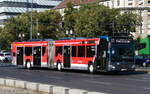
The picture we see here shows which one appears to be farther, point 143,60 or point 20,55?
point 143,60

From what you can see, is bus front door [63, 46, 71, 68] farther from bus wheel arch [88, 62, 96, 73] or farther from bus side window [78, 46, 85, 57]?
bus wheel arch [88, 62, 96, 73]

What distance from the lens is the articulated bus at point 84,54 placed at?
31.1 m

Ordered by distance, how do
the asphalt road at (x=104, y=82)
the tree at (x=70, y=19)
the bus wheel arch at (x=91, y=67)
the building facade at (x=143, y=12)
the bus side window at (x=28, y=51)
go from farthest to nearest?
the building facade at (x=143, y=12) < the tree at (x=70, y=19) < the bus side window at (x=28, y=51) < the bus wheel arch at (x=91, y=67) < the asphalt road at (x=104, y=82)

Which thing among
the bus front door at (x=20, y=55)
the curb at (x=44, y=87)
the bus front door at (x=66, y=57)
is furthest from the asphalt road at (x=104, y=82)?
the bus front door at (x=20, y=55)

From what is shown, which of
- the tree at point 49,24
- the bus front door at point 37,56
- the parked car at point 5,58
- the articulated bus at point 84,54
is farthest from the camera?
the tree at point 49,24

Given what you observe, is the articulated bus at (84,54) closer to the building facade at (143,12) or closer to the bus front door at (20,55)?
the bus front door at (20,55)

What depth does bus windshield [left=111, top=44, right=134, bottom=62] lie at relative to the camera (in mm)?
31031

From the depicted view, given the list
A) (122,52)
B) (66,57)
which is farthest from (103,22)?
(122,52)

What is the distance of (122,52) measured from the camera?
3136cm

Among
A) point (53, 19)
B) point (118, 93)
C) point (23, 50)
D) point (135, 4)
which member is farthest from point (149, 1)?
point (118, 93)

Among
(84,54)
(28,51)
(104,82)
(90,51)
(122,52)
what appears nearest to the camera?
(104,82)

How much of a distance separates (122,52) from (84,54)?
339 cm

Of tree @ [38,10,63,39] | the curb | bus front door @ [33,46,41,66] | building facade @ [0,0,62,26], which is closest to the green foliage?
tree @ [38,10,63,39]

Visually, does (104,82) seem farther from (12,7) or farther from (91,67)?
(12,7)
